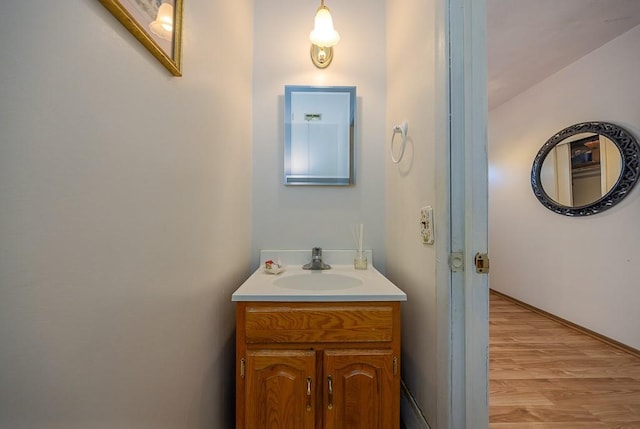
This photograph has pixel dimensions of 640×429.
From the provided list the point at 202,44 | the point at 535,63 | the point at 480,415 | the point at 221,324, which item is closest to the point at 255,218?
the point at 221,324

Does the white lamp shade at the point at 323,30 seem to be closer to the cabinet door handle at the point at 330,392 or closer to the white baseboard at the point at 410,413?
the cabinet door handle at the point at 330,392

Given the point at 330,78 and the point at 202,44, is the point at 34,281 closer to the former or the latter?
the point at 202,44

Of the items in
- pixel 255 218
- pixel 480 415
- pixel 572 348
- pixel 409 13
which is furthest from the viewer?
pixel 572 348

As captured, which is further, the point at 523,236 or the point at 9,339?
the point at 523,236

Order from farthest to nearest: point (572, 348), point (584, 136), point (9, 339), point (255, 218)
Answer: point (584, 136) < point (572, 348) < point (255, 218) < point (9, 339)

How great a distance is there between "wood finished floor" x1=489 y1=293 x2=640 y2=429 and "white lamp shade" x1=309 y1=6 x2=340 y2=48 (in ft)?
7.24

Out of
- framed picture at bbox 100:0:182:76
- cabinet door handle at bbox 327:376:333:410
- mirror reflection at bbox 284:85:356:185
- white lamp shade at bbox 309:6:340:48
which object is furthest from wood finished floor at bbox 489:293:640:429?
white lamp shade at bbox 309:6:340:48

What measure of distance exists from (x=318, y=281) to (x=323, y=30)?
4.49 ft

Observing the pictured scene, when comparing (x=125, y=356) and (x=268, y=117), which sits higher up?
(x=268, y=117)

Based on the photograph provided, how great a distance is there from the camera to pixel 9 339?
12.0 inches

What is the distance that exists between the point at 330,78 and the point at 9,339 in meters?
1.56

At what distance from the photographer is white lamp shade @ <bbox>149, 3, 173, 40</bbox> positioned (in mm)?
552

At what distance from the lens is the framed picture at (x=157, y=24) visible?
0.46 m

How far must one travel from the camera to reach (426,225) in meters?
0.89
